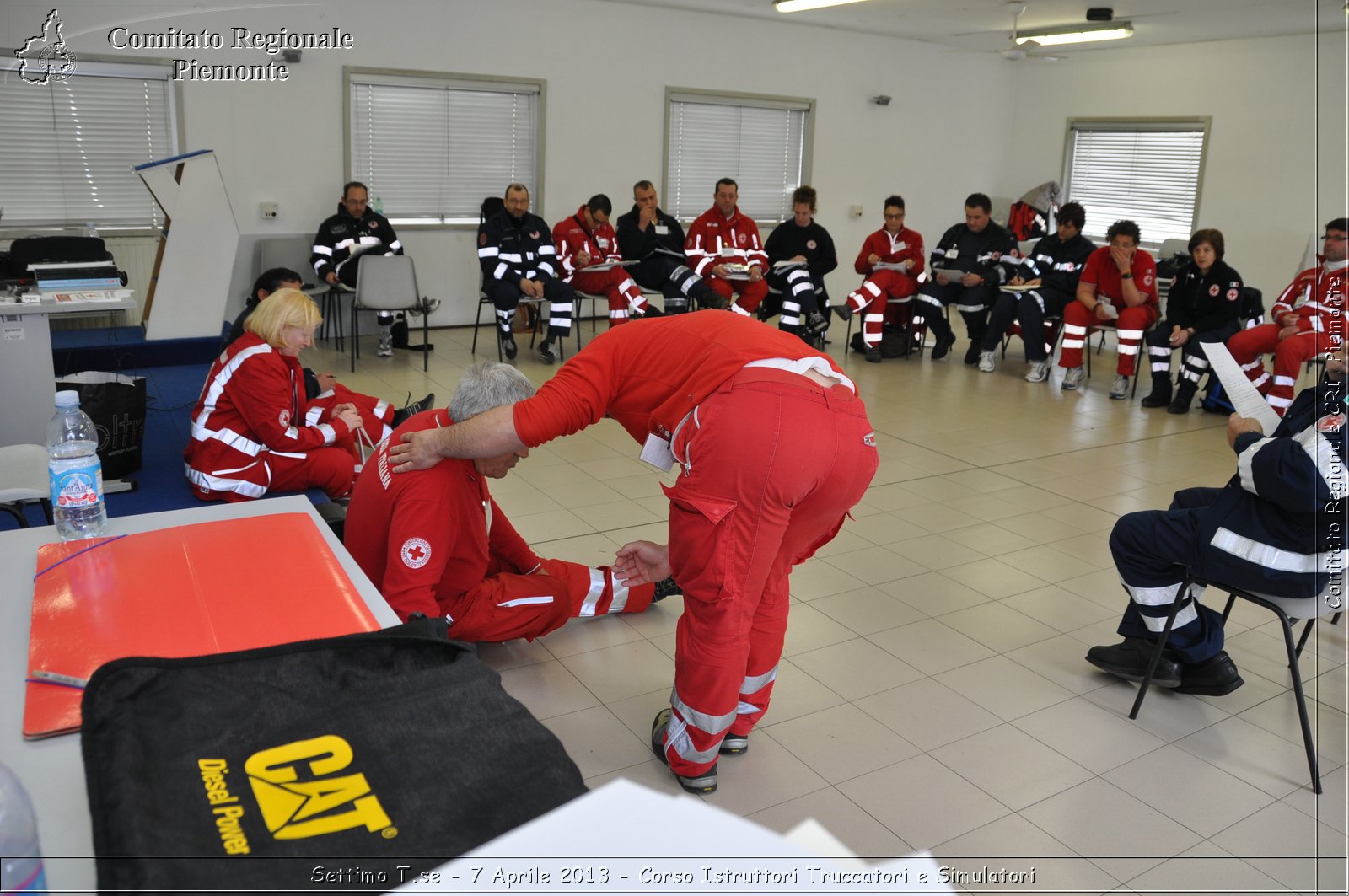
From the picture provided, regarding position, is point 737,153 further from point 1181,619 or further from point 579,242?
point 1181,619

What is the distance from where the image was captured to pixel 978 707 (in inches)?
122

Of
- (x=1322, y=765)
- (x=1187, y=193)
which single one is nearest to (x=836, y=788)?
(x=1322, y=765)

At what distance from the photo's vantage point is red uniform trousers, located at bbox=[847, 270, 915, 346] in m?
8.86

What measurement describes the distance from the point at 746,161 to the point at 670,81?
1307mm

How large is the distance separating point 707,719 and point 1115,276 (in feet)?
22.8

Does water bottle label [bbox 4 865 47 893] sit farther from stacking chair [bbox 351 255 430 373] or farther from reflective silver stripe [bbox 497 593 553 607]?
stacking chair [bbox 351 255 430 373]

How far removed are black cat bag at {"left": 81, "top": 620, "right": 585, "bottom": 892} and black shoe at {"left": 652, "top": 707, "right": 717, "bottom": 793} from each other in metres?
1.39

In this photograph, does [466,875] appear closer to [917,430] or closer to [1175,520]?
[1175,520]

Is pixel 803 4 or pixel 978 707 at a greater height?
pixel 803 4

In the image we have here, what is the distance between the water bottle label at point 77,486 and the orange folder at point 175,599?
9 cm

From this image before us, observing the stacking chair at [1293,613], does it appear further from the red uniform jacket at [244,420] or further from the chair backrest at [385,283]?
the chair backrest at [385,283]

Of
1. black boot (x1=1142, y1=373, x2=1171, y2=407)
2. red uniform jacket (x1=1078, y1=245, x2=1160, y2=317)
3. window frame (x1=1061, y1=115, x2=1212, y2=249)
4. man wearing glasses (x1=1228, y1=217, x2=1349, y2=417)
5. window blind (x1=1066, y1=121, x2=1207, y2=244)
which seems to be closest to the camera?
man wearing glasses (x1=1228, y1=217, x2=1349, y2=417)

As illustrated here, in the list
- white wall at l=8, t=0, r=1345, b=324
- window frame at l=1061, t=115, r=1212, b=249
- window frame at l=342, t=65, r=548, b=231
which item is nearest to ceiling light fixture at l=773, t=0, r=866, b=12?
white wall at l=8, t=0, r=1345, b=324

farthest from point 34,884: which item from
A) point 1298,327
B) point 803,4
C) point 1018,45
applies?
point 1018,45
